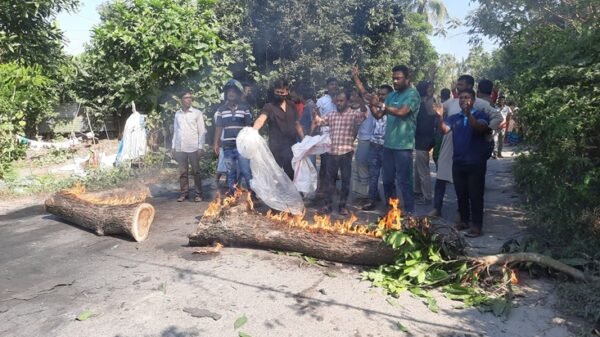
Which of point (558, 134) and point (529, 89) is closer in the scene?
point (558, 134)

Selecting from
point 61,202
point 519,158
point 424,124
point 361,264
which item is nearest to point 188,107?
point 61,202

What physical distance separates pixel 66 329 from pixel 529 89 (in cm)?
494

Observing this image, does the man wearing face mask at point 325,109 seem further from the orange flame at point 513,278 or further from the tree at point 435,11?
the tree at point 435,11

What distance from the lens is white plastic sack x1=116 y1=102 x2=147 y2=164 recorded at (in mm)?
9773

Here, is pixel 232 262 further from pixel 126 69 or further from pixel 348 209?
pixel 126 69

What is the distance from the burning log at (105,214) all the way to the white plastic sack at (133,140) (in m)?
3.34

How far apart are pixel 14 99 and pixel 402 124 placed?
874 centimetres

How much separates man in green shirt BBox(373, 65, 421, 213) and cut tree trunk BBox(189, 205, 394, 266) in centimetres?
144

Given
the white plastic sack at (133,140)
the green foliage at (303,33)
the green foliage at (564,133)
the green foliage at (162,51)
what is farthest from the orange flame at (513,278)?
the green foliage at (303,33)

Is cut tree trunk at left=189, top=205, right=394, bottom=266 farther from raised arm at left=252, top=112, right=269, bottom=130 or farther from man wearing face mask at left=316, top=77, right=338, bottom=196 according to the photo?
man wearing face mask at left=316, top=77, right=338, bottom=196

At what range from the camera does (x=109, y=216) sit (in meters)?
5.65

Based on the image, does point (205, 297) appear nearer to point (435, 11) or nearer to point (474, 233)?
point (474, 233)

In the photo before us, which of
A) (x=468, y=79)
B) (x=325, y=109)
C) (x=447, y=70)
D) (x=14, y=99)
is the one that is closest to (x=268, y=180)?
(x=325, y=109)

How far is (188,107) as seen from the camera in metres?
7.15
